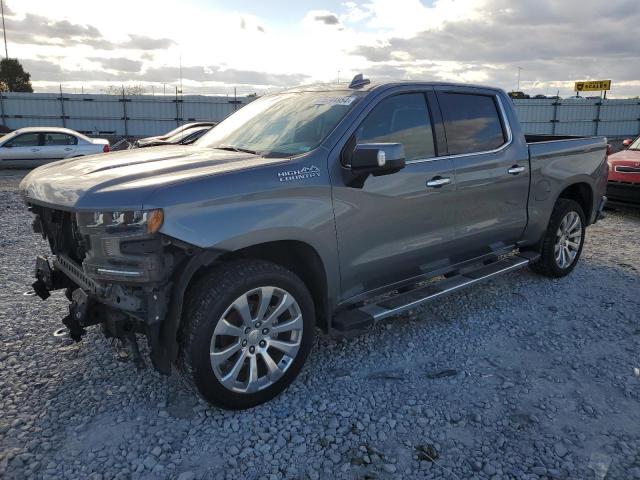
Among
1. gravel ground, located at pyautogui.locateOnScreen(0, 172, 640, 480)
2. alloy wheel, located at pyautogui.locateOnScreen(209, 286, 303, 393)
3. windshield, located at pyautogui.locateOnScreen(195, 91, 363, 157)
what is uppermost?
windshield, located at pyautogui.locateOnScreen(195, 91, 363, 157)

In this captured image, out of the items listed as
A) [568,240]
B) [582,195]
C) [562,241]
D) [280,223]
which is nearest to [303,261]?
[280,223]

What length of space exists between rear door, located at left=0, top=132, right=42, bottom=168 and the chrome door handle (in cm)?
1475

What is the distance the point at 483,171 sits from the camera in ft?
14.7

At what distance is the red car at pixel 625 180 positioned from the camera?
866 cm

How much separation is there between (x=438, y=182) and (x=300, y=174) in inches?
50.2

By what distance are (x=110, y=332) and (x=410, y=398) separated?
1.89m

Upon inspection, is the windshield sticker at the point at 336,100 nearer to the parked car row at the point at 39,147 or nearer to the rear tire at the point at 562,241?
the rear tire at the point at 562,241

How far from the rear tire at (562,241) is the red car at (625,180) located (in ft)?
11.7

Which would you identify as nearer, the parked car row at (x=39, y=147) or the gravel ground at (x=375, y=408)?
the gravel ground at (x=375, y=408)

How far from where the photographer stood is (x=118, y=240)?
2801 millimetres

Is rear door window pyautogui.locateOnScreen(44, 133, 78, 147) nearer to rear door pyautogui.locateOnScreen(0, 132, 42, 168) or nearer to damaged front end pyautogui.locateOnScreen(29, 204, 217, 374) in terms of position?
rear door pyautogui.locateOnScreen(0, 132, 42, 168)

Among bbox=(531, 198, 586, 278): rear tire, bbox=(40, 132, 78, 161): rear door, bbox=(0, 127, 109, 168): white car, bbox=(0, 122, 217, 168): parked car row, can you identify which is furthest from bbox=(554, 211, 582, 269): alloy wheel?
bbox=(40, 132, 78, 161): rear door

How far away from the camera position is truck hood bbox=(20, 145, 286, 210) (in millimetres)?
2795

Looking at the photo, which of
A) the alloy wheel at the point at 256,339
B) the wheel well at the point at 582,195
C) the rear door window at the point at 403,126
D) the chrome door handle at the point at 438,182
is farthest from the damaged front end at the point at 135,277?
the wheel well at the point at 582,195
